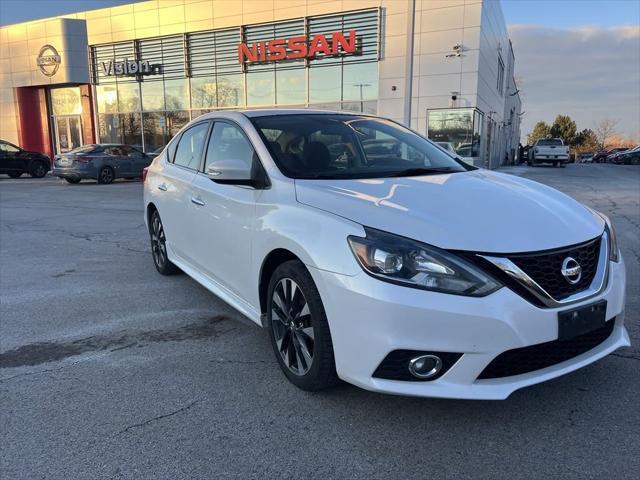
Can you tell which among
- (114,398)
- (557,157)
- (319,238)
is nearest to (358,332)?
(319,238)

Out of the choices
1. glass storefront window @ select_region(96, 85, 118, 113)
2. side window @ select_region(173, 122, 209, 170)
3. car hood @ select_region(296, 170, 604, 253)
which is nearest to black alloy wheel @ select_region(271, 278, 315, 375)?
car hood @ select_region(296, 170, 604, 253)

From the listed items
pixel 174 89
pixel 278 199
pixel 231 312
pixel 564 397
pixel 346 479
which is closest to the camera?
pixel 346 479

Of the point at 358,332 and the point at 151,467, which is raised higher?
the point at 358,332

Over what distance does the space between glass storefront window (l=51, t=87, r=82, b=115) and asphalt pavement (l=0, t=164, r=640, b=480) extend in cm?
3011

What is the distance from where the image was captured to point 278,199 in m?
3.11

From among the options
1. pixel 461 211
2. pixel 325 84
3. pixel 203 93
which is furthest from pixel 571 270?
pixel 203 93

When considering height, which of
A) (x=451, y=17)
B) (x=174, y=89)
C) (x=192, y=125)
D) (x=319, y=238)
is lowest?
(x=319, y=238)

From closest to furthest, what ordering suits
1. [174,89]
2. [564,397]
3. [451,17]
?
[564,397], [451,17], [174,89]

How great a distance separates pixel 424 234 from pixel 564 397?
1366 millimetres

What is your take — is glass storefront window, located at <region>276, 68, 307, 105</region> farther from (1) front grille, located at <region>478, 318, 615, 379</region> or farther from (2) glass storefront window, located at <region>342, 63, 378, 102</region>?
(1) front grille, located at <region>478, 318, 615, 379</region>

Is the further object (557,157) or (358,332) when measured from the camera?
(557,157)

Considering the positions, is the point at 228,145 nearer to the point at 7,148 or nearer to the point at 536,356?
the point at 536,356

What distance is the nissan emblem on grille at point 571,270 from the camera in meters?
2.47

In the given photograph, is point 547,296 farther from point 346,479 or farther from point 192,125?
point 192,125
